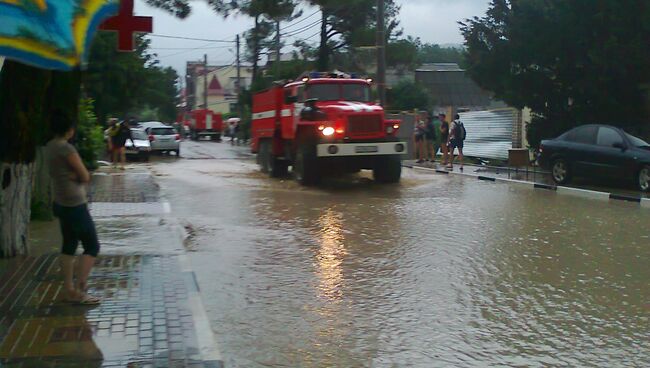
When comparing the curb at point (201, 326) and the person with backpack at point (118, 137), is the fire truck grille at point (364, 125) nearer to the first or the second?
the curb at point (201, 326)

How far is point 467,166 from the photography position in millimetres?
26172

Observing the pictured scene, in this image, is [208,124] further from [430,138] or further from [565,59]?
[565,59]

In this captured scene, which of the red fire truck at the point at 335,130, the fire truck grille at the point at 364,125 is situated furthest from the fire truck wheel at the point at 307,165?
the fire truck grille at the point at 364,125

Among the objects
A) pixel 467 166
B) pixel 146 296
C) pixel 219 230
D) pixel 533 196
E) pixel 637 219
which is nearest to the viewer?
pixel 146 296

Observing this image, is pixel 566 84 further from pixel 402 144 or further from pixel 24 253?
pixel 24 253

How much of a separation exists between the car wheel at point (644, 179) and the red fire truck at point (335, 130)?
530 centimetres

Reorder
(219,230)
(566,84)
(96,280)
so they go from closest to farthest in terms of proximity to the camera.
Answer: (96,280) → (219,230) → (566,84)

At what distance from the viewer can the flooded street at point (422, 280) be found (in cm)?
621

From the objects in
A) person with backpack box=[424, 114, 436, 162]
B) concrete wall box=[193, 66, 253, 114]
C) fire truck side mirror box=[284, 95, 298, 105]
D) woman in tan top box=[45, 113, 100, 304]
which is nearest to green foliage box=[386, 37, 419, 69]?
person with backpack box=[424, 114, 436, 162]

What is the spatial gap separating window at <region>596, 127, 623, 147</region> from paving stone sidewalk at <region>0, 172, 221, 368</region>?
1211 centimetres

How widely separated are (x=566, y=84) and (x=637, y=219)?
385 inches

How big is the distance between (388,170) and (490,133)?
1072 centimetres

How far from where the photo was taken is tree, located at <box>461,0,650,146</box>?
1980 cm

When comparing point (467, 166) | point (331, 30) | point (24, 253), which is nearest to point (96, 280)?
point (24, 253)
